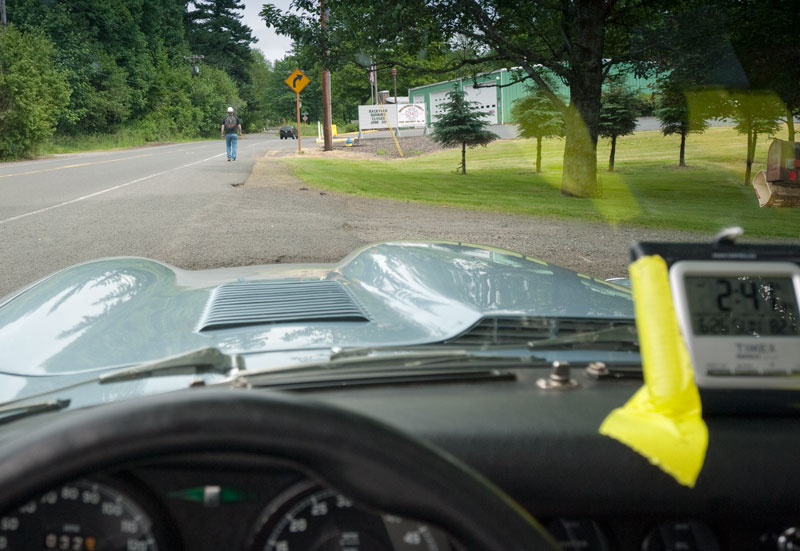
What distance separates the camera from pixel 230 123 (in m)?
25.7

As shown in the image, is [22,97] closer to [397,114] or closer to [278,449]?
[397,114]

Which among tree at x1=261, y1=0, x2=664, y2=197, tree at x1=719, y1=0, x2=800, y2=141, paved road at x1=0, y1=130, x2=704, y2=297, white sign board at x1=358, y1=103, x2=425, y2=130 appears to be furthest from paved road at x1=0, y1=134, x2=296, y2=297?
white sign board at x1=358, y1=103, x2=425, y2=130

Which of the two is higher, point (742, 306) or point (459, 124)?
point (459, 124)

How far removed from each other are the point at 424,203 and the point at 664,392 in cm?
774

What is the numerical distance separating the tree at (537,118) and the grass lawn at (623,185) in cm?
242

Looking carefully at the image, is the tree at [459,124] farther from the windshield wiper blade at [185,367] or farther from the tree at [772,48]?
the windshield wiper blade at [185,367]

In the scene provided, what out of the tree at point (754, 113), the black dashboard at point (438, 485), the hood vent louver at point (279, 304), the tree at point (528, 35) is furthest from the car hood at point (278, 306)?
the tree at point (528, 35)

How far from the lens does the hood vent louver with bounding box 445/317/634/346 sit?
5.79 ft

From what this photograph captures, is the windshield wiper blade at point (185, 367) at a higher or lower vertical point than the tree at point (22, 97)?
lower

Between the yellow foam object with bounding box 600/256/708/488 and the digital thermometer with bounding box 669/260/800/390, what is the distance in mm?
36

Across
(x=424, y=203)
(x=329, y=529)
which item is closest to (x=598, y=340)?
(x=329, y=529)

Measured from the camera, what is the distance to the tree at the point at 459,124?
66.4ft

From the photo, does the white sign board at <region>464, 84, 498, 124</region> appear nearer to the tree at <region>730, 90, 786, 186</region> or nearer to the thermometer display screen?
the tree at <region>730, 90, 786, 186</region>

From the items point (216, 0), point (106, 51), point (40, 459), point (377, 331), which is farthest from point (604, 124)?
point (106, 51)
